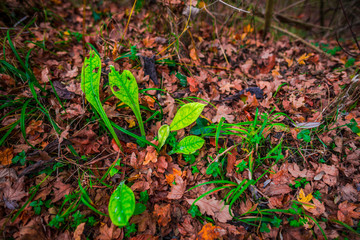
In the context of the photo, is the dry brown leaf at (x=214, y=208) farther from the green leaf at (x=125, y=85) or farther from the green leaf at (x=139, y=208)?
the green leaf at (x=125, y=85)

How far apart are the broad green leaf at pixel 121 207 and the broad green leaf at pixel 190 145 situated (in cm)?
53

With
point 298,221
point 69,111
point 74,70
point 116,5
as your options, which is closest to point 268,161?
point 298,221

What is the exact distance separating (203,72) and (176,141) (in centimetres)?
102

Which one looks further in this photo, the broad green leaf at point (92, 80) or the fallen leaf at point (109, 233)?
the broad green leaf at point (92, 80)

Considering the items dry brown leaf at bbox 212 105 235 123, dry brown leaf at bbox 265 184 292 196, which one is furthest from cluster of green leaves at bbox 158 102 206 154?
dry brown leaf at bbox 265 184 292 196

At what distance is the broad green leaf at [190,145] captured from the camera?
1427 millimetres

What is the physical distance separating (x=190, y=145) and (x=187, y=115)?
261 mm

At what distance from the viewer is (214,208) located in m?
1.29

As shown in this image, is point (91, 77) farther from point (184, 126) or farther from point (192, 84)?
point (192, 84)

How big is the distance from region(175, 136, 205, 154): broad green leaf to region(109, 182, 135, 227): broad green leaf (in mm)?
527

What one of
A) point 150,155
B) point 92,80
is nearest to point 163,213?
point 150,155

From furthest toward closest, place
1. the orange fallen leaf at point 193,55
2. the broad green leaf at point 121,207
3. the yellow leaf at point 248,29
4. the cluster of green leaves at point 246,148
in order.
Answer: the yellow leaf at point 248,29 → the orange fallen leaf at point 193,55 → the cluster of green leaves at point 246,148 → the broad green leaf at point 121,207

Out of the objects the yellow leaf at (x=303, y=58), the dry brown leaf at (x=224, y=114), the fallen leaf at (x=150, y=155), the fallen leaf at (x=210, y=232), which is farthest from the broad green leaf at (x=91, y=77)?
the yellow leaf at (x=303, y=58)

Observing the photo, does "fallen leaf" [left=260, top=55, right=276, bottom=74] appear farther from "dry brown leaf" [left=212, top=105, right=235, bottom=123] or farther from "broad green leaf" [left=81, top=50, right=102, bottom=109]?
"broad green leaf" [left=81, top=50, right=102, bottom=109]
